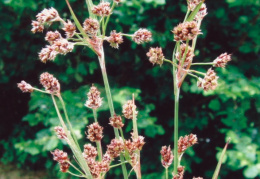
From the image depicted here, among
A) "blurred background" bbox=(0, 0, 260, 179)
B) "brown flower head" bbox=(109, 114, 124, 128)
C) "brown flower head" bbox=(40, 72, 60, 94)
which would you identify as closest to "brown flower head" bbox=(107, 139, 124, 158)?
"brown flower head" bbox=(109, 114, 124, 128)

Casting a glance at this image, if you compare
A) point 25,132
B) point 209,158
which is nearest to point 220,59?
point 209,158

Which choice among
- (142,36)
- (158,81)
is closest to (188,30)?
(142,36)

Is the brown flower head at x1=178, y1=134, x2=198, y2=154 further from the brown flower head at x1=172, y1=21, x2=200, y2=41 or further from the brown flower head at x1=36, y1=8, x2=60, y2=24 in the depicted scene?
the brown flower head at x1=36, y1=8, x2=60, y2=24

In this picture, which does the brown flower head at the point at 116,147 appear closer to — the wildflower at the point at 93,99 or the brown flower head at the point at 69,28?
the wildflower at the point at 93,99

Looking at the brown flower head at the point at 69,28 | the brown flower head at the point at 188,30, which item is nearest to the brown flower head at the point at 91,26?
the brown flower head at the point at 69,28

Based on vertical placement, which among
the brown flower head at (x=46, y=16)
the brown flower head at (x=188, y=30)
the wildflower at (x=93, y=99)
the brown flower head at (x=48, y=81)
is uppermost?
the brown flower head at (x=46, y=16)

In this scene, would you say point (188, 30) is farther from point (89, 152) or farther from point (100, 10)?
point (89, 152)
